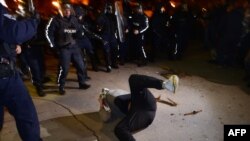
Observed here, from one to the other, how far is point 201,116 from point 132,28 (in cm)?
419

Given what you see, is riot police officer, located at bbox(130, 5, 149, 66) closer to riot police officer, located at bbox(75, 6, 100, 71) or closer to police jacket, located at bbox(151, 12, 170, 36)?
police jacket, located at bbox(151, 12, 170, 36)

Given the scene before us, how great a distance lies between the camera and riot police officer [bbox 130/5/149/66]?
9.15 metres

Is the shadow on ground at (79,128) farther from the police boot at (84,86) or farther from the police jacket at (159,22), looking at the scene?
the police jacket at (159,22)

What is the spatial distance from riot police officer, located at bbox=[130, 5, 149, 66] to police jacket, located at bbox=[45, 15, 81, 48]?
2.43m

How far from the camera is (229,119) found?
591 cm

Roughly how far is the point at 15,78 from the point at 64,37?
281cm

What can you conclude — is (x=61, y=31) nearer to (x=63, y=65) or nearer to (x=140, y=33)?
(x=63, y=65)

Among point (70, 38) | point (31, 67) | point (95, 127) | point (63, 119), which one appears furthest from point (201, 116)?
point (31, 67)

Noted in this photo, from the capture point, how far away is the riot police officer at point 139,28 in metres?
9.15

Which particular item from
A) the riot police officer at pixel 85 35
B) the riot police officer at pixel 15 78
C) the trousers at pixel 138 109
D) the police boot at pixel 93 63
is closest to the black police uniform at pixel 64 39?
the riot police officer at pixel 85 35

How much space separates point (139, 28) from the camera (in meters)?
9.20

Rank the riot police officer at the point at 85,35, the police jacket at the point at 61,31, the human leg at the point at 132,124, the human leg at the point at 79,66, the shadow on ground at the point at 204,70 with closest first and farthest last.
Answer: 1. the human leg at the point at 132,124
2. the police jacket at the point at 61,31
3. the human leg at the point at 79,66
4. the shadow on ground at the point at 204,70
5. the riot police officer at the point at 85,35

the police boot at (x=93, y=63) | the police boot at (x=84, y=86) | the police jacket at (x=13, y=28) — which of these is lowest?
the police boot at (x=84, y=86)

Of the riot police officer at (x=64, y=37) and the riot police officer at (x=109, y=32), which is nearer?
the riot police officer at (x=64, y=37)
